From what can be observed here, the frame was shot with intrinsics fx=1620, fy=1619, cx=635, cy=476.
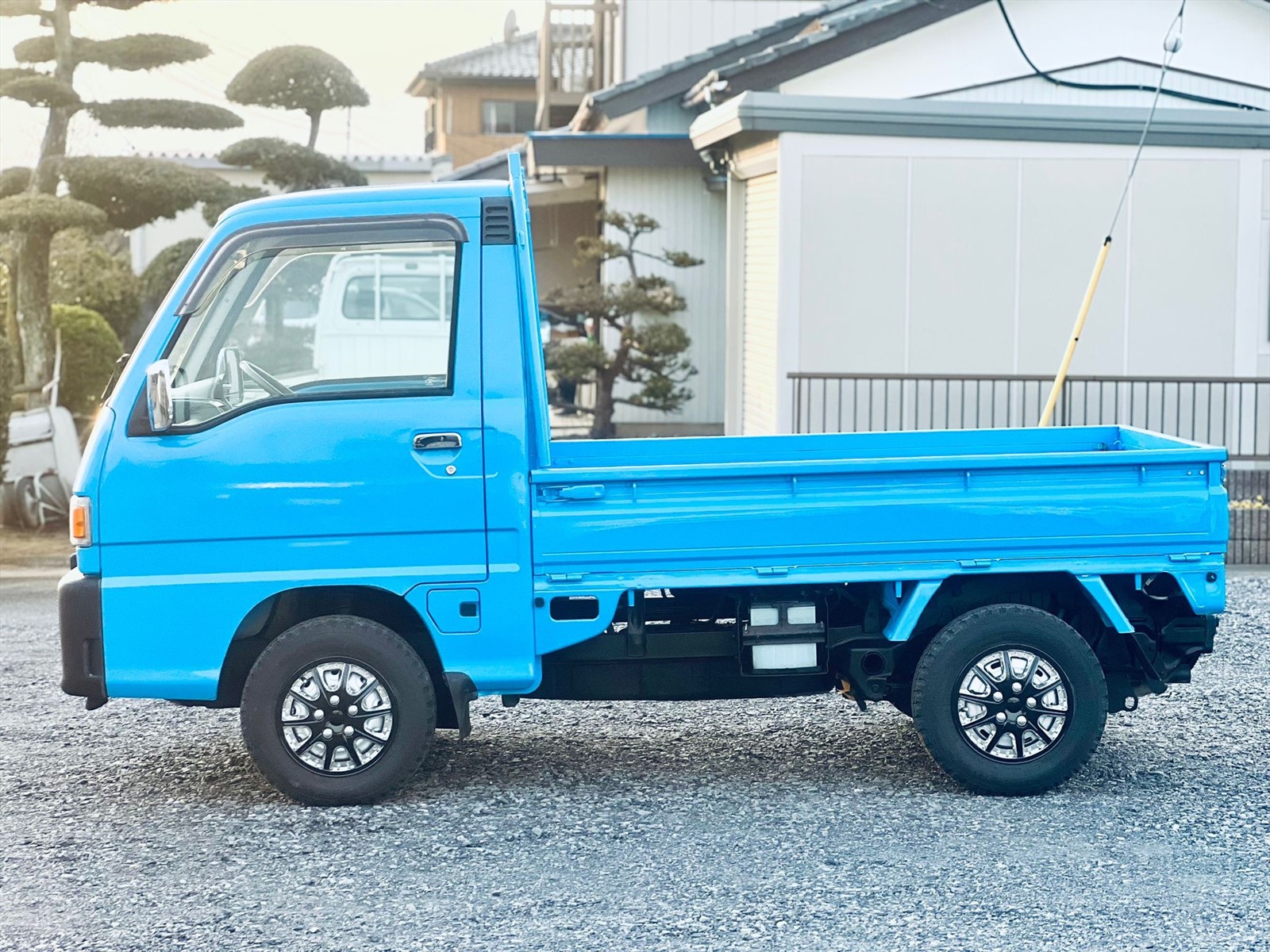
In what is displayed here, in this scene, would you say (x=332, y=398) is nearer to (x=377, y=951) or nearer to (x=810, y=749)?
(x=377, y=951)

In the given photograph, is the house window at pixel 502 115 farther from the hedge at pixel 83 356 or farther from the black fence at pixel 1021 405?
the black fence at pixel 1021 405

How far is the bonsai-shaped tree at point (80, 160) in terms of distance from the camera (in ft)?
57.7

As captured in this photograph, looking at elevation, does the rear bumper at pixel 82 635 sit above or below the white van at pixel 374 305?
Result: below

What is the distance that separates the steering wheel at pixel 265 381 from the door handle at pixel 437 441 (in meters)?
0.48

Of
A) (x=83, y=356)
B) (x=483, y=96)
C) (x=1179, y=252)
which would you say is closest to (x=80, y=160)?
(x=83, y=356)

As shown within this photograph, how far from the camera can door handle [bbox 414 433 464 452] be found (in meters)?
5.62

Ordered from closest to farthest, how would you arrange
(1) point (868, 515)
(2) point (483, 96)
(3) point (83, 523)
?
(3) point (83, 523)
(1) point (868, 515)
(2) point (483, 96)

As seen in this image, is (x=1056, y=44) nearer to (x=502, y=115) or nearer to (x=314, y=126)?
(x=314, y=126)

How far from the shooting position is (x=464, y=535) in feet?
18.6

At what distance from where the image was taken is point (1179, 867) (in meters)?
5.14

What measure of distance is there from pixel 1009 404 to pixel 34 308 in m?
11.2

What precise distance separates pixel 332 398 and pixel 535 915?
1962 mm

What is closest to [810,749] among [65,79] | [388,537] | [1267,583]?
[388,537]

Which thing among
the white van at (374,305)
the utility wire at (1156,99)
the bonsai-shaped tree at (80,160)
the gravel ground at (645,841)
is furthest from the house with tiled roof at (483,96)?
the gravel ground at (645,841)
